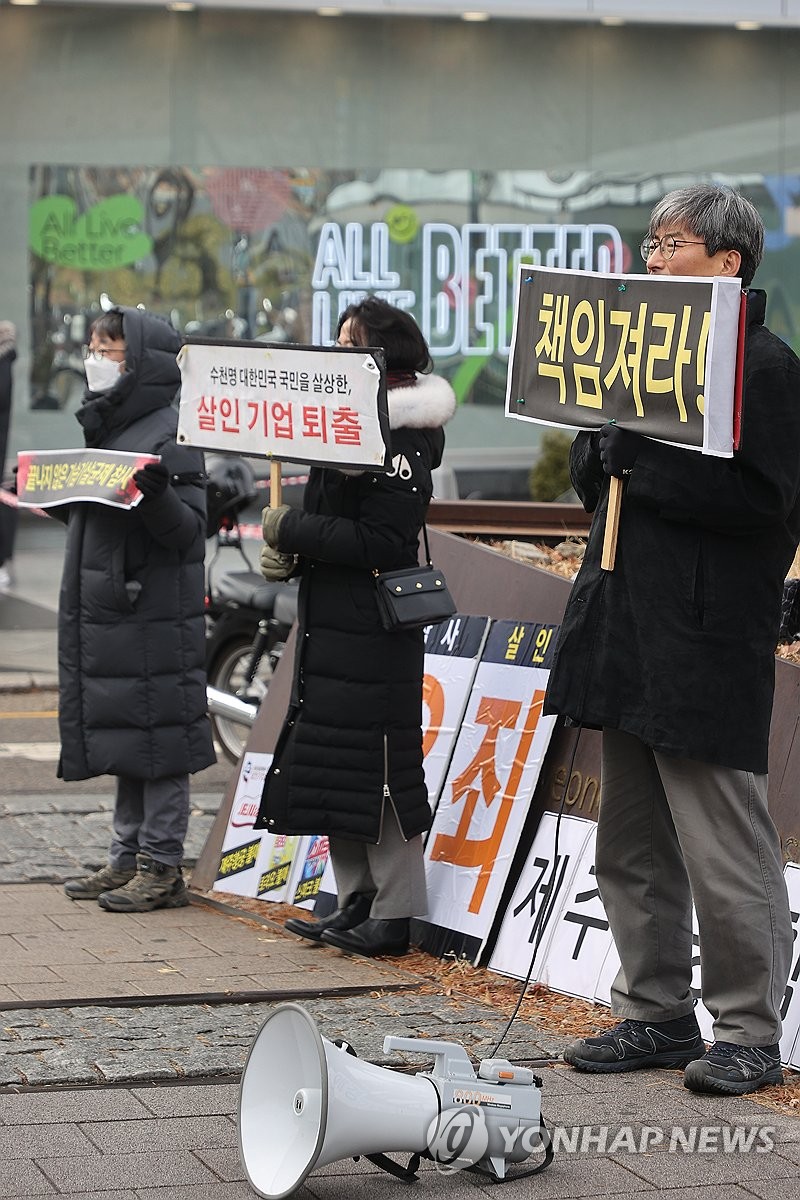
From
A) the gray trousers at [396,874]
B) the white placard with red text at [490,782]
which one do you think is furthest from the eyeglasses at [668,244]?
the gray trousers at [396,874]

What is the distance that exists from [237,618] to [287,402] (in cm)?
422

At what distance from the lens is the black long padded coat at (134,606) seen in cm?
650

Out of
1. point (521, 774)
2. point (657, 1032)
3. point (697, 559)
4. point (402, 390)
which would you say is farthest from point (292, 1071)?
point (402, 390)

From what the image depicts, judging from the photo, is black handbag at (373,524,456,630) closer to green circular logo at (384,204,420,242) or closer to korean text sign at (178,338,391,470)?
korean text sign at (178,338,391,470)

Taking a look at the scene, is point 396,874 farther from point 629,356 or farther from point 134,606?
point 629,356

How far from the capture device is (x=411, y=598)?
19.2ft

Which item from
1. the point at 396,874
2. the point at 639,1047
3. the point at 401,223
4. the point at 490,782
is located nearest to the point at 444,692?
the point at 490,782

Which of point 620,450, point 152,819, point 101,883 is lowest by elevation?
point 101,883

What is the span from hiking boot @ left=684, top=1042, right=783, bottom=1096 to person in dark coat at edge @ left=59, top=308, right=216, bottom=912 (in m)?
2.64

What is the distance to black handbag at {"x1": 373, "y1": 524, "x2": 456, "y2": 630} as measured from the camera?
19.1 feet

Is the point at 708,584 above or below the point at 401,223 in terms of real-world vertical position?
below

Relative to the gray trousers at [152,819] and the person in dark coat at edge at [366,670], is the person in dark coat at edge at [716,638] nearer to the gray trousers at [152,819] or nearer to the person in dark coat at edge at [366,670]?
the person in dark coat at edge at [366,670]

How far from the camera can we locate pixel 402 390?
595 cm

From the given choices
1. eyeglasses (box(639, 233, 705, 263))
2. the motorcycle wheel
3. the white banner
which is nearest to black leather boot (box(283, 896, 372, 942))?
the white banner
